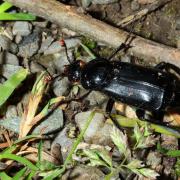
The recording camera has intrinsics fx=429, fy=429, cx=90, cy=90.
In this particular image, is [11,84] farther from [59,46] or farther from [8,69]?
[59,46]

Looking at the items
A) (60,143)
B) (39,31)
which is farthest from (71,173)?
(39,31)

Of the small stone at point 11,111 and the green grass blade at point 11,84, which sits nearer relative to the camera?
the green grass blade at point 11,84

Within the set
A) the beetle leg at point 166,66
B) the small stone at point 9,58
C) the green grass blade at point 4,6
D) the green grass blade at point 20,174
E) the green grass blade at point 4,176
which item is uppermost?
the green grass blade at point 4,6

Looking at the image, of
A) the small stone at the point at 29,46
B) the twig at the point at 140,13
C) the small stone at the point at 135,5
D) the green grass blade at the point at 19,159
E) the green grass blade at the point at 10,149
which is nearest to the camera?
the green grass blade at the point at 19,159

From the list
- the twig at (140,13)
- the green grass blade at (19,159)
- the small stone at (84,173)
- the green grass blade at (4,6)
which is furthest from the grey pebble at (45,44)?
the small stone at (84,173)

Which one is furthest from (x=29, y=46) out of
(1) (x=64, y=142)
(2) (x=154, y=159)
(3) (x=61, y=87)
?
(2) (x=154, y=159)

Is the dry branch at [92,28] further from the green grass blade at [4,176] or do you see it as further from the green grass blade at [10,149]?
the green grass blade at [4,176]

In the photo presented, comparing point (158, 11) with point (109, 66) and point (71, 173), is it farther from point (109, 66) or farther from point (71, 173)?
point (71, 173)
